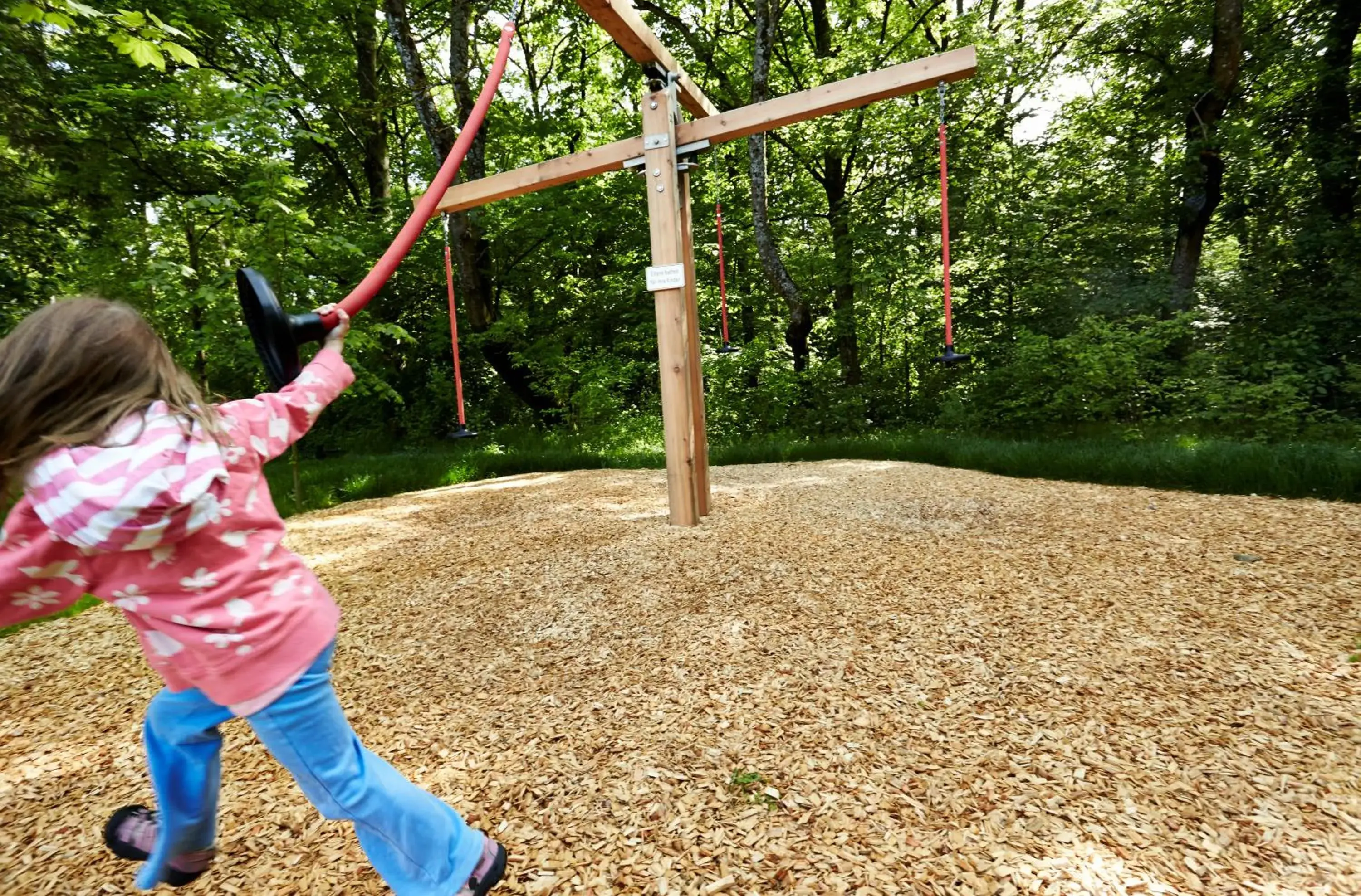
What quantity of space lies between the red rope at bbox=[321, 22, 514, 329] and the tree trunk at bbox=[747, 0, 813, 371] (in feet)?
15.4

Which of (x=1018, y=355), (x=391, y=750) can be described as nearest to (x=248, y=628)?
(x=391, y=750)

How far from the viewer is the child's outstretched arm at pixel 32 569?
1.02 meters

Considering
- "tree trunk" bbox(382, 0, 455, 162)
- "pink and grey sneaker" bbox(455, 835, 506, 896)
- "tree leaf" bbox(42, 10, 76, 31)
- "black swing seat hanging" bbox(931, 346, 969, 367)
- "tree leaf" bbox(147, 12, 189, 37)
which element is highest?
"tree trunk" bbox(382, 0, 455, 162)

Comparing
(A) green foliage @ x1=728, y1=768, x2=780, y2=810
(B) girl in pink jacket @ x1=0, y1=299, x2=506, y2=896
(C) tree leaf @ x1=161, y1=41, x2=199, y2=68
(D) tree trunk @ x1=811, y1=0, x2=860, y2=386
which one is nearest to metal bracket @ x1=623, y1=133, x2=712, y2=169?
(C) tree leaf @ x1=161, y1=41, x2=199, y2=68

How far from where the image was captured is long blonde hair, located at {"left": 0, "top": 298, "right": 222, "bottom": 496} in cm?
102

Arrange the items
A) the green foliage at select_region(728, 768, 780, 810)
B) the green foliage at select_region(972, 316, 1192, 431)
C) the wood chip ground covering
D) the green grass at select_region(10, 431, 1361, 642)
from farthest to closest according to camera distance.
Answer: the green foliage at select_region(972, 316, 1192, 431) < the green grass at select_region(10, 431, 1361, 642) < the green foliage at select_region(728, 768, 780, 810) < the wood chip ground covering

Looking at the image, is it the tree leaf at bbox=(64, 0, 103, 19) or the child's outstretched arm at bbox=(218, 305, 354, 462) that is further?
the tree leaf at bbox=(64, 0, 103, 19)

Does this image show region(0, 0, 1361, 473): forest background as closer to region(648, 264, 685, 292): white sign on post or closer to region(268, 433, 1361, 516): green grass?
region(268, 433, 1361, 516): green grass


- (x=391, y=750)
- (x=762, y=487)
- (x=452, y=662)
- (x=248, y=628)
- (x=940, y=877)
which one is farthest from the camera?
(x=762, y=487)

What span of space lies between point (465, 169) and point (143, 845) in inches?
324

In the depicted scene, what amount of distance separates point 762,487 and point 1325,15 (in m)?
9.02

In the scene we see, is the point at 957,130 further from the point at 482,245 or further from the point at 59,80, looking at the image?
the point at 59,80

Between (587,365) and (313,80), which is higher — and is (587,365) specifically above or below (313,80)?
below

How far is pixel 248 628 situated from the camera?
106 centimetres
